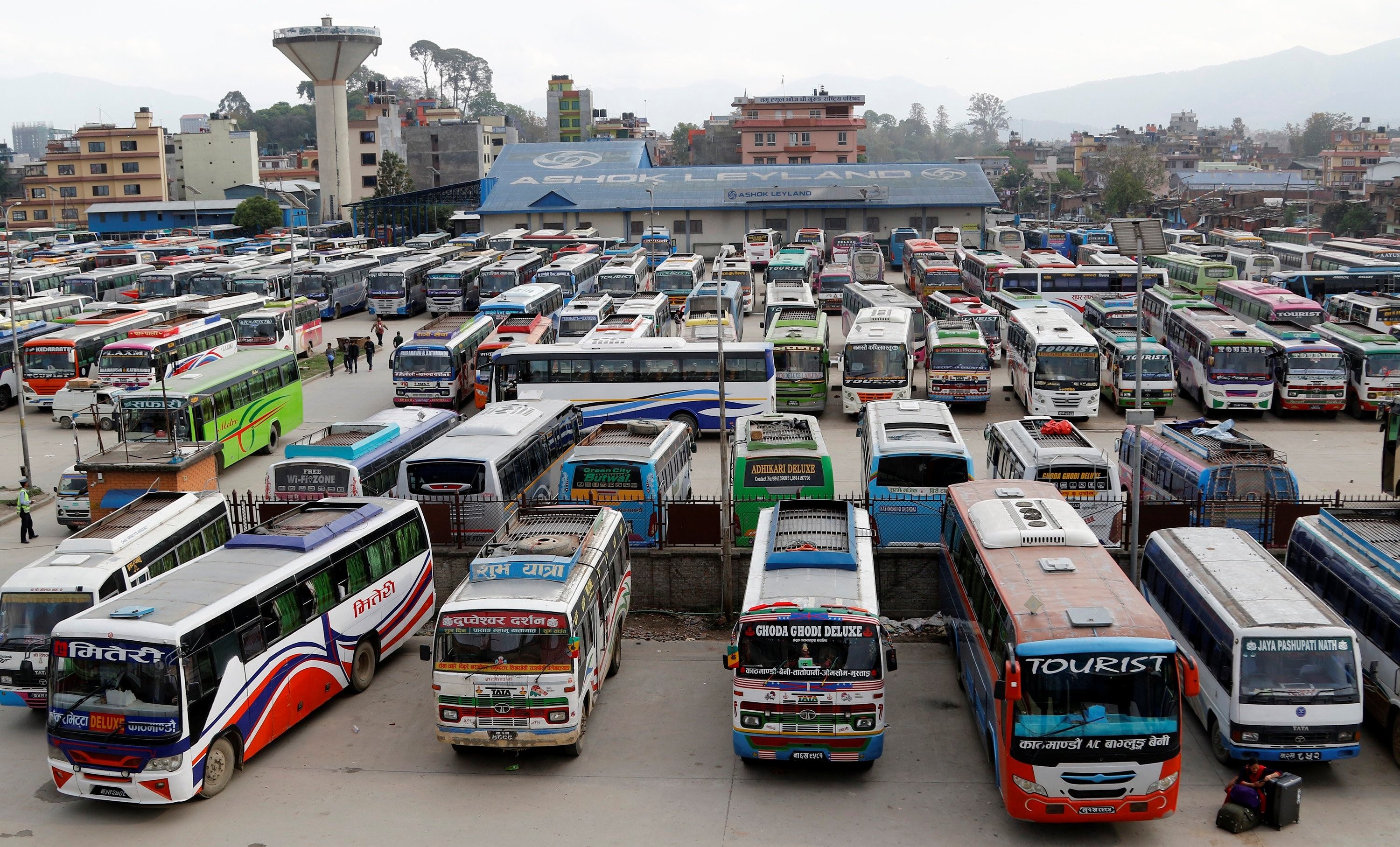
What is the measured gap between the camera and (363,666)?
1703 cm

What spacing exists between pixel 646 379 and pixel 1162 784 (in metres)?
20.4

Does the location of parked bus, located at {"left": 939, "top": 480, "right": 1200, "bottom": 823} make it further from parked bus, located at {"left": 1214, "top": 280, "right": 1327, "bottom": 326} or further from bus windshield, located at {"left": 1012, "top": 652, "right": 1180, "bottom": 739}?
parked bus, located at {"left": 1214, "top": 280, "right": 1327, "bottom": 326}

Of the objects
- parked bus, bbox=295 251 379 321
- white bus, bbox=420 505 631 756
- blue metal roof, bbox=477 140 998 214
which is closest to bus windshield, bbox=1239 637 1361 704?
white bus, bbox=420 505 631 756

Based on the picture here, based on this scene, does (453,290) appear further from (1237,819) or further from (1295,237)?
(1295,237)

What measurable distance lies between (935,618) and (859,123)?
94.5m

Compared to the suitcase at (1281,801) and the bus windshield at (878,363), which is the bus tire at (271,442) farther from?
the suitcase at (1281,801)

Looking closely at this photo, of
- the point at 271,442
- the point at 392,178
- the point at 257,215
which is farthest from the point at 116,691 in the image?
the point at 392,178

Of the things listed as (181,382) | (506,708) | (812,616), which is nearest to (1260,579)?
(812,616)

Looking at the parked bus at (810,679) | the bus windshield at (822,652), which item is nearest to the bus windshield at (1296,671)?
the parked bus at (810,679)

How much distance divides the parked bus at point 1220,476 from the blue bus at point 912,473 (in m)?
3.09

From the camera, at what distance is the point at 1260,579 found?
1489 centimetres

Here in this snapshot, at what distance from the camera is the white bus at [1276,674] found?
526 inches

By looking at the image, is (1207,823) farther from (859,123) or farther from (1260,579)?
(859,123)

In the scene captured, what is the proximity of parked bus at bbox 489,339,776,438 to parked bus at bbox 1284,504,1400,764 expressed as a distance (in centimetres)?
1500
